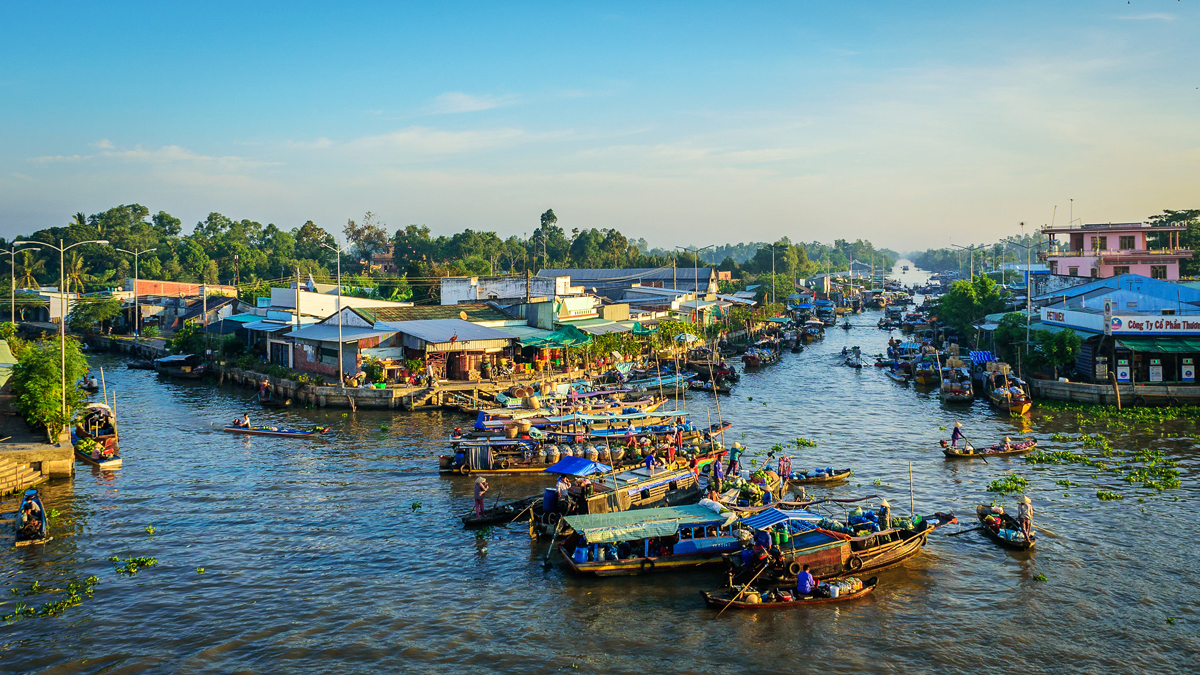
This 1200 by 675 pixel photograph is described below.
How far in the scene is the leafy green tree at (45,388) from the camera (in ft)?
103

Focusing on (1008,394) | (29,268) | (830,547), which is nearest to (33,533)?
(830,547)

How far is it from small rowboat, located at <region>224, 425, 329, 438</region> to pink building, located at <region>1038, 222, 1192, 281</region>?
67.0 m

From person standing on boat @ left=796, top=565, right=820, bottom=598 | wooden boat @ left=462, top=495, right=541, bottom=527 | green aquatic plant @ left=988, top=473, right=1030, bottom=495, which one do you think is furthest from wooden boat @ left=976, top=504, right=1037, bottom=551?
wooden boat @ left=462, top=495, right=541, bottom=527

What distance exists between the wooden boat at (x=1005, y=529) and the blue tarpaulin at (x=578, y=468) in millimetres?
10985

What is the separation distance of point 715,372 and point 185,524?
37.0 m

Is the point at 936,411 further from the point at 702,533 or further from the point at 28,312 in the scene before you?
the point at 28,312

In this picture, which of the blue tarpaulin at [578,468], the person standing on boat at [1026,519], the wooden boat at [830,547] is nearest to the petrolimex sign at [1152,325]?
the person standing on boat at [1026,519]

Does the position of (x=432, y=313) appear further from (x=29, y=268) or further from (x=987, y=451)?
(x=29, y=268)

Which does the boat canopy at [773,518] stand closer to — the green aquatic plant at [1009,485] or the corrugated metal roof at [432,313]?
the green aquatic plant at [1009,485]

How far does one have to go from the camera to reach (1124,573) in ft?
70.0

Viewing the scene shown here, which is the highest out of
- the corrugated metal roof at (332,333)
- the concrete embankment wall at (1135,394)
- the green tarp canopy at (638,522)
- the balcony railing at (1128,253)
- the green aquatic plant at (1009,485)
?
the balcony railing at (1128,253)

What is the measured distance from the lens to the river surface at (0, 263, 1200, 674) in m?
17.2

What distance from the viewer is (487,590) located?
67.1 feet

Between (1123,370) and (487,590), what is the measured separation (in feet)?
128
